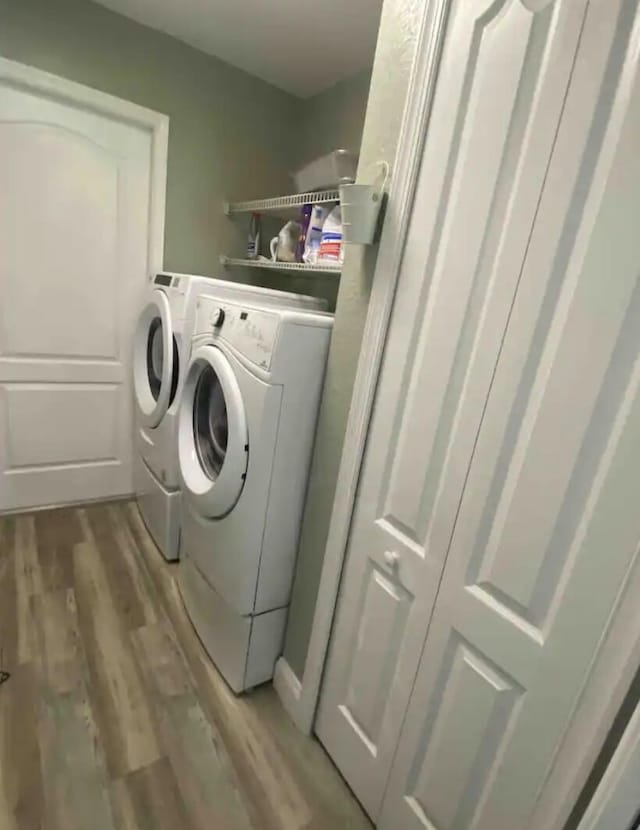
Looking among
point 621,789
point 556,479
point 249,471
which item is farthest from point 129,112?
point 621,789

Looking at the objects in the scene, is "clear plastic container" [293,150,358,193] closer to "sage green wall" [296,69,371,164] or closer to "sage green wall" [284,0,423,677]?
"sage green wall" [296,69,371,164]

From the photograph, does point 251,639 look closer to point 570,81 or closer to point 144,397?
point 144,397

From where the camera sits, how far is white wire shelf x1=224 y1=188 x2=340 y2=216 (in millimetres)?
1493

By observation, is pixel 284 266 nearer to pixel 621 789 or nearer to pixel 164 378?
pixel 164 378

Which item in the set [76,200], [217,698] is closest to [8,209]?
[76,200]

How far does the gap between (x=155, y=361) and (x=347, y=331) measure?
1.37 metres

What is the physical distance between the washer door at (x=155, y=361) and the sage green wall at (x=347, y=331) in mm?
880

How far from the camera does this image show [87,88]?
1864mm

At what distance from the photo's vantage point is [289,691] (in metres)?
1.38

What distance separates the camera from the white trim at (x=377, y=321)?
34.5 inches

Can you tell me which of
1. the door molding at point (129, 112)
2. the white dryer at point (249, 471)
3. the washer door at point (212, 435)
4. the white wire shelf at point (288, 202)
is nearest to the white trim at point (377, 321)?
the white dryer at point (249, 471)

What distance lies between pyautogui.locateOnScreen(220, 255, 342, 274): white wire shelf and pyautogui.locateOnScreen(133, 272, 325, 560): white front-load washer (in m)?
0.13

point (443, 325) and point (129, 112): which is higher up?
point (129, 112)

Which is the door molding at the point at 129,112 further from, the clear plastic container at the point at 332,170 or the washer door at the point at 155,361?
the clear plastic container at the point at 332,170
